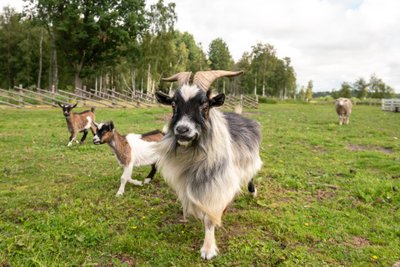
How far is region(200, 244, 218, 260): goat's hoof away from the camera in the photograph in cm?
346

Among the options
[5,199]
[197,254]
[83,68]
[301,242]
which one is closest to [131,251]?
[197,254]

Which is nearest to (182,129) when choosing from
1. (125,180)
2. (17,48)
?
(125,180)

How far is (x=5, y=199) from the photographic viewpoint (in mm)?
4844

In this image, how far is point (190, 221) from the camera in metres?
4.39

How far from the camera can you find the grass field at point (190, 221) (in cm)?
346

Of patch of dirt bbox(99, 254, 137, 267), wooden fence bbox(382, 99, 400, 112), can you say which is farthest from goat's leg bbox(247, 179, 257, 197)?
wooden fence bbox(382, 99, 400, 112)

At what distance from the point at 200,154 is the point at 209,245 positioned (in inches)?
42.1

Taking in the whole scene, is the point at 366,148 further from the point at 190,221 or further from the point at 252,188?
the point at 190,221

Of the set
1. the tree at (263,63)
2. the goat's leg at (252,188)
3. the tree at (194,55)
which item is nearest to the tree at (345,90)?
the tree at (263,63)

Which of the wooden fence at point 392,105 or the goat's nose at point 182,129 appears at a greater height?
the wooden fence at point 392,105

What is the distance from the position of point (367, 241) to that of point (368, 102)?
59141 mm

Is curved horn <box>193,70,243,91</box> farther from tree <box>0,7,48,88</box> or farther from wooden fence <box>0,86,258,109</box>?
tree <box>0,7,48,88</box>

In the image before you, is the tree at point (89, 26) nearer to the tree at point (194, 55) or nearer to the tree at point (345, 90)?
the tree at point (194, 55)

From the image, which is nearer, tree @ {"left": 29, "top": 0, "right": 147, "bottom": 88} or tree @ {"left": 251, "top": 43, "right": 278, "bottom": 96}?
tree @ {"left": 29, "top": 0, "right": 147, "bottom": 88}
